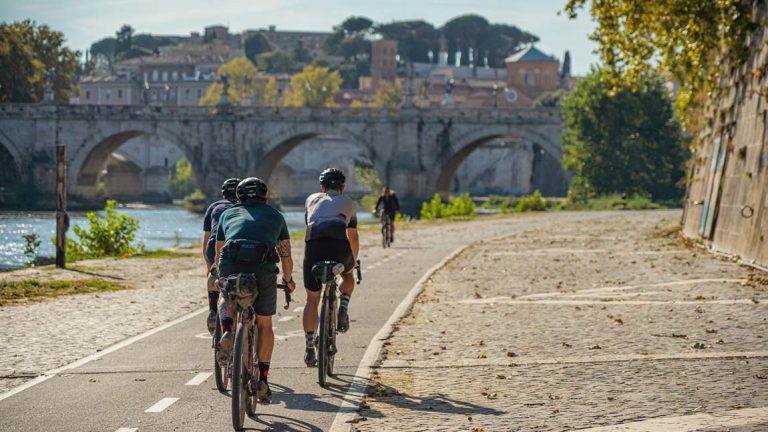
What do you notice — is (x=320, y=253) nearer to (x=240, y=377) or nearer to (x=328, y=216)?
(x=328, y=216)

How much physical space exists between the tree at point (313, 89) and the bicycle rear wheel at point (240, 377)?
484ft

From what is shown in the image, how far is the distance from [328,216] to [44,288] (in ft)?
36.5

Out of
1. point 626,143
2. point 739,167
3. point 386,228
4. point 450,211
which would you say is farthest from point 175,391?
point 626,143

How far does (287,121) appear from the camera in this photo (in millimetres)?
100688

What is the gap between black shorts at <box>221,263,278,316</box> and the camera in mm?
9969

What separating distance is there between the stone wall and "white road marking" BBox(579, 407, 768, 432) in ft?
41.4

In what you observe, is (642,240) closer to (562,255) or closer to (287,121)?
(562,255)

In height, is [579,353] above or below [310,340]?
below

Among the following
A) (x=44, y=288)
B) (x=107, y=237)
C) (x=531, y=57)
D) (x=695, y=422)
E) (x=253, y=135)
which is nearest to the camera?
(x=695, y=422)

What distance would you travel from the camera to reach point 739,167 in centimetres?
2531

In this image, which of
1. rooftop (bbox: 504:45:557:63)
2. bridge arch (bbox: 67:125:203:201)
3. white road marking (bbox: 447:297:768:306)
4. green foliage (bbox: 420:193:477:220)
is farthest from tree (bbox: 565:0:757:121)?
rooftop (bbox: 504:45:557:63)

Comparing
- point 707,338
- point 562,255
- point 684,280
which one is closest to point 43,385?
point 707,338

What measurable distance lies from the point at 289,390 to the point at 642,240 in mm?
24272

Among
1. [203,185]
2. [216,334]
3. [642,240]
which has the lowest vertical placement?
[203,185]
